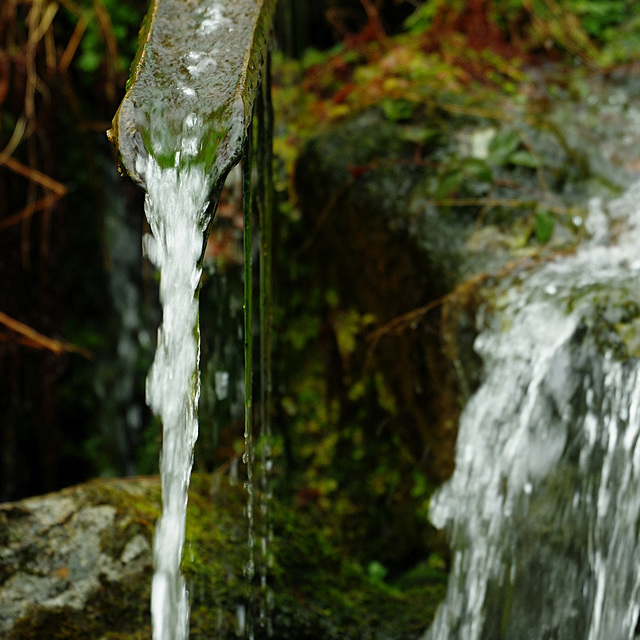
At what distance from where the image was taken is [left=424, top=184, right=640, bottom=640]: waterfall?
1838mm

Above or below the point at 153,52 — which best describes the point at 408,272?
below

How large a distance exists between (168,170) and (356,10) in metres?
3.35

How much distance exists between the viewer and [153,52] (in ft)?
5.47

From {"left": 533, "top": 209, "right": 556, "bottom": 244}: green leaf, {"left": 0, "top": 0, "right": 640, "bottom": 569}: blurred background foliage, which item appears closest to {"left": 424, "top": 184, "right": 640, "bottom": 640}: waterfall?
{"left": 533, "top": 209, "right": 556, "bottom": 244}: green leaf

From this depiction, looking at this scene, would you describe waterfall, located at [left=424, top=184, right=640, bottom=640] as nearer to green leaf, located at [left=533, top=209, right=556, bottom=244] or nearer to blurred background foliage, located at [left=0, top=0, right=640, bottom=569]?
green leaf, located at [left=533, top=209, right=556, bottom=244]

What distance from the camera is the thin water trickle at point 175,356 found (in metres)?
1.51

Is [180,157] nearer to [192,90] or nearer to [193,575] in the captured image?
[192,90]

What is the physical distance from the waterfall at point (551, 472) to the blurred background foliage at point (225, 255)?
21.4 inches

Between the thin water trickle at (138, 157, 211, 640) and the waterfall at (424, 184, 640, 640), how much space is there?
0.93 m

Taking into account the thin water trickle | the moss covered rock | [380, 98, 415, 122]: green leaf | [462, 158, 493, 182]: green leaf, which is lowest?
the moss covered rock

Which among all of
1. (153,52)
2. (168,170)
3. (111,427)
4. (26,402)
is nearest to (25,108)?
(26,402)

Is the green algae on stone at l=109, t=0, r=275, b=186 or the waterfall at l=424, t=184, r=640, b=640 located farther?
the waterfall at l=424, t=184, r=640, b=640

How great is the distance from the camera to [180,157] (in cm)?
150

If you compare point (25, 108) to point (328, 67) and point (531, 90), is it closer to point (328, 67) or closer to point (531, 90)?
point (328, 67)
